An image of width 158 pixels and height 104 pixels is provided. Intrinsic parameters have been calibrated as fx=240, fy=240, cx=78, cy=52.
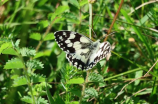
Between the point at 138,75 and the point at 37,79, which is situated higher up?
the point at 37,79

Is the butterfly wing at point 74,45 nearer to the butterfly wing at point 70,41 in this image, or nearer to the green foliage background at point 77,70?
the butterfly wing at point 70,41

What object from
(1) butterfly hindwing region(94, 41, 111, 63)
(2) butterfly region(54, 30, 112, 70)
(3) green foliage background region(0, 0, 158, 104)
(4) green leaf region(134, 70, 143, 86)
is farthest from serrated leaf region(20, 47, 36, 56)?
(4) green leaf region(134, 70, 143, 86)

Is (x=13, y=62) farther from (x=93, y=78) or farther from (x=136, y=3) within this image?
(x=136, y=3)

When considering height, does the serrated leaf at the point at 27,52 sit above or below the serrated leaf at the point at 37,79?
above

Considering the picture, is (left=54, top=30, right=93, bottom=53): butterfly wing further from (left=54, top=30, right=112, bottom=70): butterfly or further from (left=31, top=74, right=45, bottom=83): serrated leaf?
(left=31, top=74, right=45, bottom=83): serrated leaf

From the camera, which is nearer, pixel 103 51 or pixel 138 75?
pixel 103 51

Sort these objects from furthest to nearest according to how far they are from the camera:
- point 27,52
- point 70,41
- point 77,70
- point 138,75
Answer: point 138,75, point 70,41, point 77,70, point 27,52

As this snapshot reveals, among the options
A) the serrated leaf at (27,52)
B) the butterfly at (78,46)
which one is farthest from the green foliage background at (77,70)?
the butterfly at (78,46)

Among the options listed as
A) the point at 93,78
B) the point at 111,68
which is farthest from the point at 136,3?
the point at 93,78

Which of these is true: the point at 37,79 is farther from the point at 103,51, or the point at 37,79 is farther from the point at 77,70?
the point at 103,51

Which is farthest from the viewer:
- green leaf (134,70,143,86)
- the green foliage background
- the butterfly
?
green leaf (134,70,143,86)

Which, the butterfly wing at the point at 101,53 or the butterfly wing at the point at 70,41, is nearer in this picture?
the butterfly wing at the point at 101,53

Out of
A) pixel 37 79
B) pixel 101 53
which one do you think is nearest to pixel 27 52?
pixel 37 79
